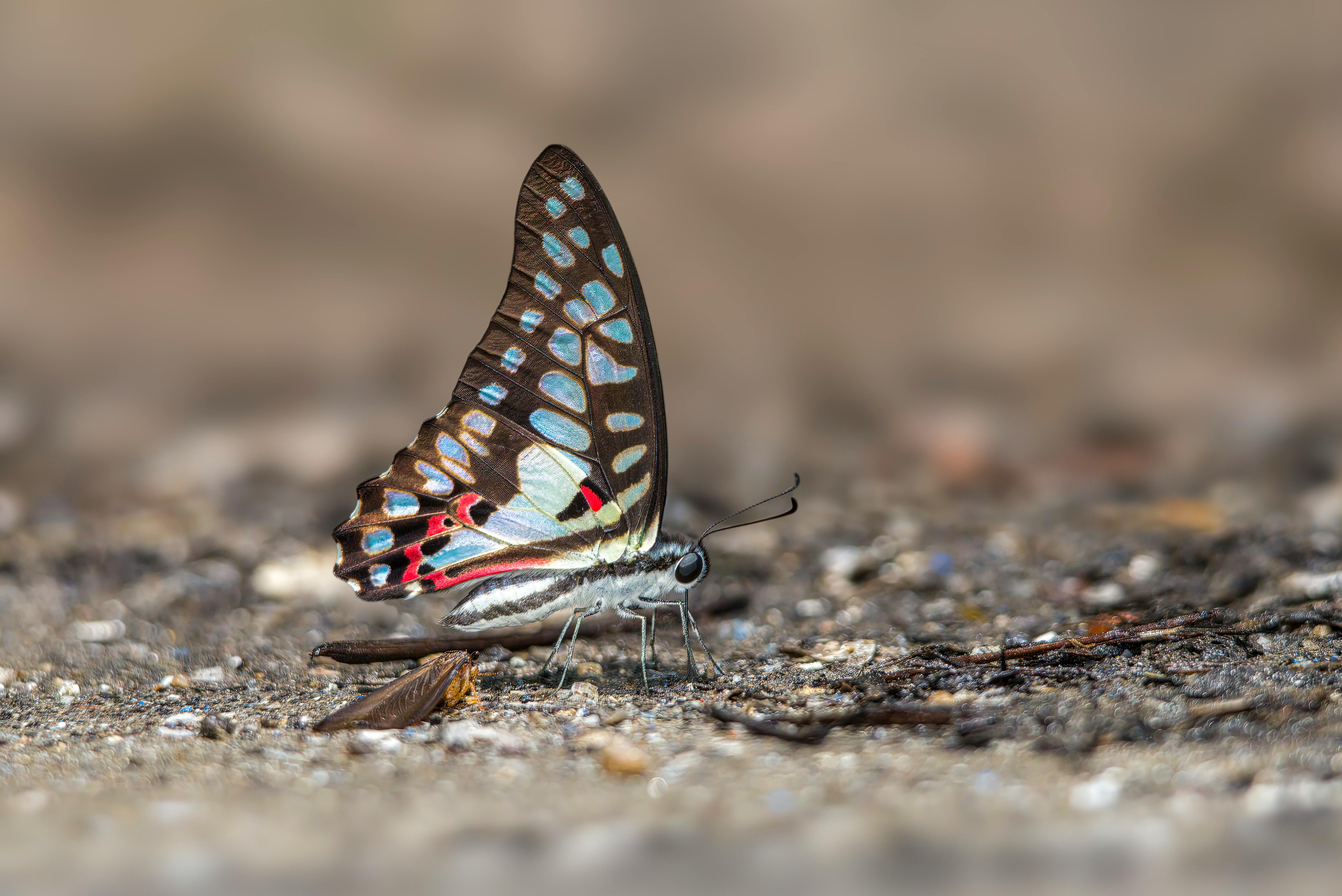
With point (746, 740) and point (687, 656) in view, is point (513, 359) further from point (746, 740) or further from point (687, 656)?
point (746, 740)

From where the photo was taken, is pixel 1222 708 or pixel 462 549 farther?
pixel 462 549

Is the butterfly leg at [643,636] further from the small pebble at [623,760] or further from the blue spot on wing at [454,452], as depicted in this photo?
the blue spot on wing at [454,452]

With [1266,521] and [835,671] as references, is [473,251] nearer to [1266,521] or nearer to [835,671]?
[835,671]

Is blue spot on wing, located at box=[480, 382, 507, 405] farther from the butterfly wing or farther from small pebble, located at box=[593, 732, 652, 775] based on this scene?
small pebble, located at box=[593, 732, 652, 775]

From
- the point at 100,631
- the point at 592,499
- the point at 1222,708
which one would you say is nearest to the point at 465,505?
the point at 592,499

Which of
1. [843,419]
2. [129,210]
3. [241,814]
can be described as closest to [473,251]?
[129,210]

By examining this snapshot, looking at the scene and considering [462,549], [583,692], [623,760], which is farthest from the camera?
[462,549]

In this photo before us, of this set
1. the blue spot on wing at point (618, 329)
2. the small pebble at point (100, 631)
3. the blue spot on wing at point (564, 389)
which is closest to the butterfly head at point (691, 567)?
the blue spot on wing at point (564, 389)

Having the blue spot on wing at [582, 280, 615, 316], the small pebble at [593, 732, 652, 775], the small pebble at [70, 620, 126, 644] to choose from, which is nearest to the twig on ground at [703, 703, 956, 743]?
the small pebble at [593, 732, 652, 775]
